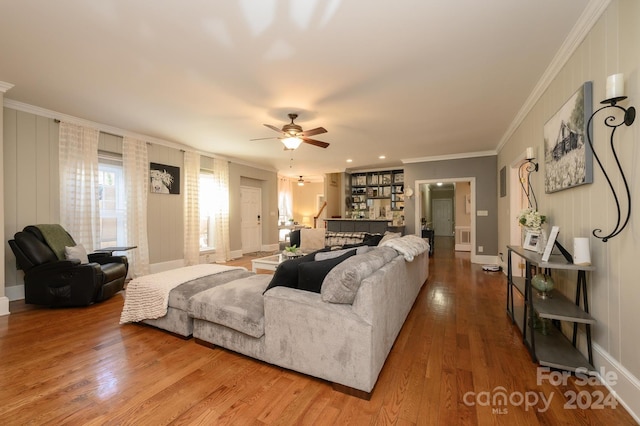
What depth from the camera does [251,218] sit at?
7.86 metres

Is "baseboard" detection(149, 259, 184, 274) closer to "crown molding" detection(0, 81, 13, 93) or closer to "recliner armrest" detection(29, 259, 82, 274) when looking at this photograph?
"recliner armrest" detection(29, 259, 82, 274)

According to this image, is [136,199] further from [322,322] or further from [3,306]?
[322,322]

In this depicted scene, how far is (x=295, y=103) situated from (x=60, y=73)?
239 cm

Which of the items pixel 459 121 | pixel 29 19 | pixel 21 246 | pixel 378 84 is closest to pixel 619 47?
pixel 378 84

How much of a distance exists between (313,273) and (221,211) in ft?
16.7

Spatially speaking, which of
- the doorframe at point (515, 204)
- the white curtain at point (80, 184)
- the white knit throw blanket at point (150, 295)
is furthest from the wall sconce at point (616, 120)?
the white curtain at point (80, 184)

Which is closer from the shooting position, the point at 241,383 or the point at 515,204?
the point at 241,383

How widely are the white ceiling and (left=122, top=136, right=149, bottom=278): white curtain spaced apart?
732mm

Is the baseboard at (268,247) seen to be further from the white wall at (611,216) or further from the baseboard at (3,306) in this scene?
the white wall at (611,216)

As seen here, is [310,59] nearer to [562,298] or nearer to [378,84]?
[378,84]

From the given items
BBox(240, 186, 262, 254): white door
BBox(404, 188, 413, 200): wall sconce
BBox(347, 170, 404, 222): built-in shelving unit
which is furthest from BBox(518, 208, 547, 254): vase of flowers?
BBox(240, 186, 262, 254): white door

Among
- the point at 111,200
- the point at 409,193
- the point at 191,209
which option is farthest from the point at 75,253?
the point at 409,193

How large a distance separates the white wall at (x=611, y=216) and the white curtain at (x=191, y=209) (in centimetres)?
591

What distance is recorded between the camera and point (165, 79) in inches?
110
